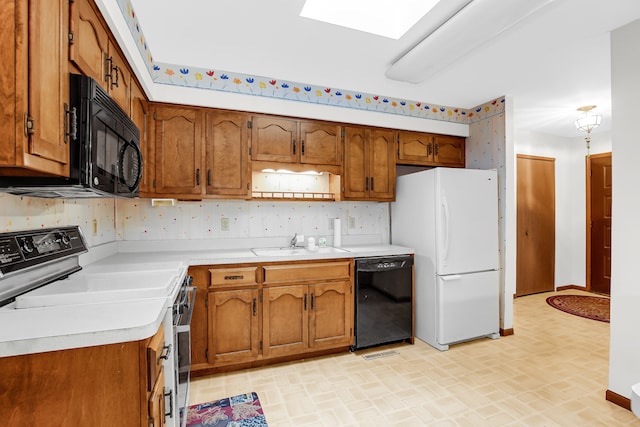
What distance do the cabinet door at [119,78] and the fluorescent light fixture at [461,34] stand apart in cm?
188

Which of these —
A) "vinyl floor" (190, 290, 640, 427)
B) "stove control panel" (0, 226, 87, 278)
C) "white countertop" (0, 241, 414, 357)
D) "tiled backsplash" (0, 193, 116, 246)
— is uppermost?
"tiled backsplash" (0, 193, 116, 246)

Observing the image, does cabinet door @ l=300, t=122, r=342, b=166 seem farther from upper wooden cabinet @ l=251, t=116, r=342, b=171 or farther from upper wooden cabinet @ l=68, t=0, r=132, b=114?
upper wooden cabinet @ l=68, t=0, r=132, b=114

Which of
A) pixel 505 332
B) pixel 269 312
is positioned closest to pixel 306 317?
pixel 269 312

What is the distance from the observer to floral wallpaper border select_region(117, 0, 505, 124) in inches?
98.9

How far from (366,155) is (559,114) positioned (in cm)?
259

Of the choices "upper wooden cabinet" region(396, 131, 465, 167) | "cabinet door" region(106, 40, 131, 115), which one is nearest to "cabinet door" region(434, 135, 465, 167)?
"upper wooden cabinet" region(396, 131, 465, 167)

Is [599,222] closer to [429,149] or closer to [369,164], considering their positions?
[429,149]

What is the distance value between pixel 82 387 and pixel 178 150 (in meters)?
1.98

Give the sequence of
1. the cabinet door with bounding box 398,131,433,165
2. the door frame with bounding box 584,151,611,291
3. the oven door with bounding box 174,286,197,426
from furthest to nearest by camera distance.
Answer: the door frame with bounding box 584,151,611,291
the cabinet door with bounding box 398,131,433,165
the oven door with bounding box 174,286,197,426

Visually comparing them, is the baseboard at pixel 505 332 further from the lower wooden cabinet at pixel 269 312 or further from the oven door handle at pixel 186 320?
the oven door handle at pixel 186 320

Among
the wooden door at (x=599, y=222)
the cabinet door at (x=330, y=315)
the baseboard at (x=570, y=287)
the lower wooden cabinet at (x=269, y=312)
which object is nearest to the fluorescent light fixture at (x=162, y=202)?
the lower wooden cabinet at (x=269, y=312)

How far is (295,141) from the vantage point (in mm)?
2857

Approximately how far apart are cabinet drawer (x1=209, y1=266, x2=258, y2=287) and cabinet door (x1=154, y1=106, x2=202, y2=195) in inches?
27.7

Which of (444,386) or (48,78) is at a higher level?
(48,78)
